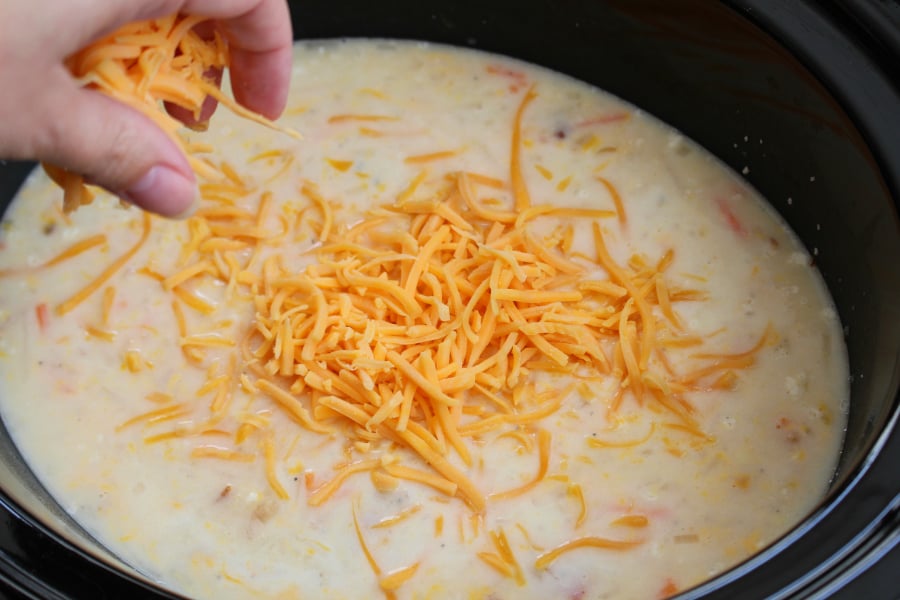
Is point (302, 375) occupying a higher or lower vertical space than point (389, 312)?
lower

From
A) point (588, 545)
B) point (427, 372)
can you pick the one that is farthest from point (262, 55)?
point (588, 545)

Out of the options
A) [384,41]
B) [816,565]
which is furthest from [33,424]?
[816,565]

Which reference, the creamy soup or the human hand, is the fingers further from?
the creamy soup

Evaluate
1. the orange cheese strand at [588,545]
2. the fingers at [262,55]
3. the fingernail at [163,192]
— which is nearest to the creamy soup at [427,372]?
the orange cheese strand at [588,545]

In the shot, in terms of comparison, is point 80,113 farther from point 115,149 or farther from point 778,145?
point 778,145

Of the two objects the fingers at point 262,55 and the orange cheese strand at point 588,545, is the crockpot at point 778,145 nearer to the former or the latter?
the orange cheese strand at point 588,545

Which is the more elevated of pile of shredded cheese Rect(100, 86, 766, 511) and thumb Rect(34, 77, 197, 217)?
thumb Rect(34, 77, 197, 217)

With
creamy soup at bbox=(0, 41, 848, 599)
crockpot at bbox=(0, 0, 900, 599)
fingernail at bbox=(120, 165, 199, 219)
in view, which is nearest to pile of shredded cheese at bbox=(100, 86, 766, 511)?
creamy soup at bbox=(0, 41, 848, 599)

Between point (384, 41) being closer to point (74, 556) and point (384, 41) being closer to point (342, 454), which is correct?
point (342, 454)
